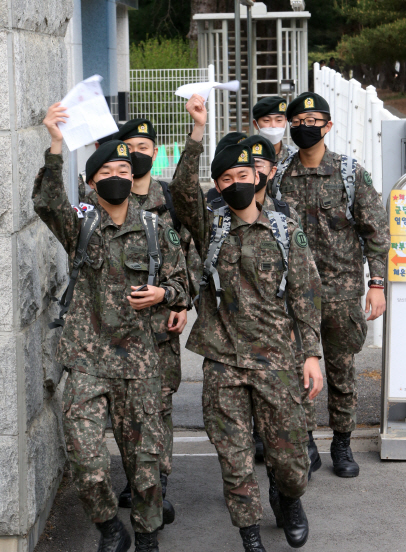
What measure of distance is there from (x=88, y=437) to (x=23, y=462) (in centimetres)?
38

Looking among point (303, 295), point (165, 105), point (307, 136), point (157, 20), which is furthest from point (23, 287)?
point (157, 20)

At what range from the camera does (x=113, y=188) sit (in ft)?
12.7

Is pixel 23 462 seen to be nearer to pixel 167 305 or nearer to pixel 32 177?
pixel 167 305

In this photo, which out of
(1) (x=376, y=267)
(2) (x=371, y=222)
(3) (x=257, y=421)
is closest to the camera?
(3) (x=257, y=421)

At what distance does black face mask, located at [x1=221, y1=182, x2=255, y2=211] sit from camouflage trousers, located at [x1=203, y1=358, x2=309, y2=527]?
757 mm

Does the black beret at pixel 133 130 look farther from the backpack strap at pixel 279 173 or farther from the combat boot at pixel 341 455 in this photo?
the combat boot at pixel 341 455

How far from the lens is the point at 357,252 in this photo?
5023mm

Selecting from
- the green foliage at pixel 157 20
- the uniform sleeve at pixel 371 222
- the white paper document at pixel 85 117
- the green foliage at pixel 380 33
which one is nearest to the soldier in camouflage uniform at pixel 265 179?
the uniform sleeve at pixel 371 222

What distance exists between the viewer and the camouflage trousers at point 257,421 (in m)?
3.89

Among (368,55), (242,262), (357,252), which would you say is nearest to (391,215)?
(357,252)

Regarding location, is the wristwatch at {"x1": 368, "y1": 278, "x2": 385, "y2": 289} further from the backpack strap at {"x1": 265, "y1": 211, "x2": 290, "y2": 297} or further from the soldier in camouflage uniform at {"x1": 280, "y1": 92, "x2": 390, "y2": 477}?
the backpack strap at {"x1": 265, "y1": 211, "x2": 290, "y2": 297}

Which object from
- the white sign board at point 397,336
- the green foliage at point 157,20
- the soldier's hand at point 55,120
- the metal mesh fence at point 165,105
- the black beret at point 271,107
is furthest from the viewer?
the green foliage at point 157,20

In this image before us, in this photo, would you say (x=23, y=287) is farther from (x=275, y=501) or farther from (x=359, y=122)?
(x=359, y=122)

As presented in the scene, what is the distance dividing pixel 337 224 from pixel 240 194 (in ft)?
3.83
